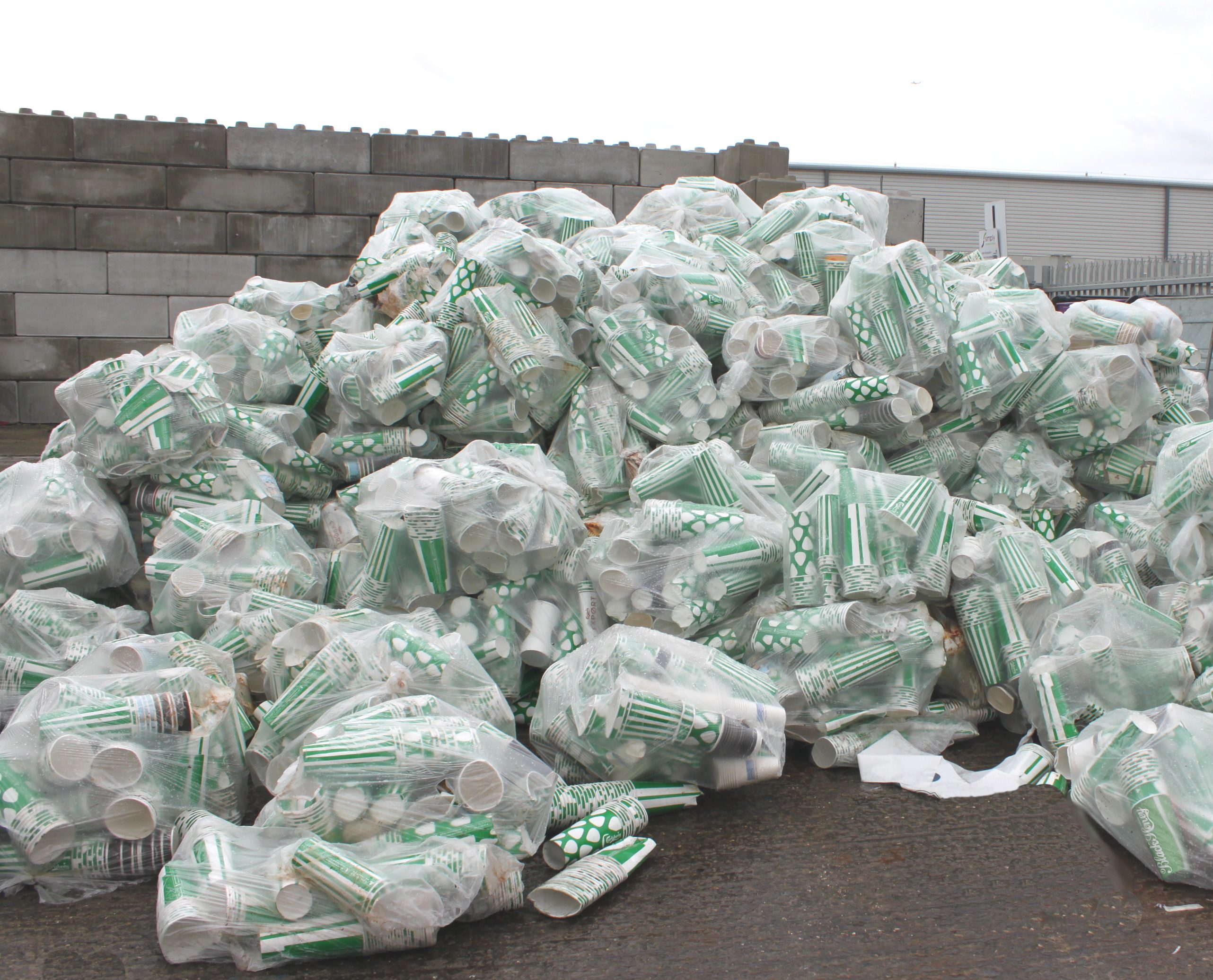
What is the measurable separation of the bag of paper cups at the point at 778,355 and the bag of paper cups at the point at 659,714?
125 centimetres

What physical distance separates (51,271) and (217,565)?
16.7ft

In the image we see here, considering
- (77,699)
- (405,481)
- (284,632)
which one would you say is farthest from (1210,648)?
(77,699)

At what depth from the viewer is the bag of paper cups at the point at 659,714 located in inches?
89.6

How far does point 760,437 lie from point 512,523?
109 centimetres

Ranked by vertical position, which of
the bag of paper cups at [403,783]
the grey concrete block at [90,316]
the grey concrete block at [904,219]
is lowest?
the bag of paper cups at [403,783]

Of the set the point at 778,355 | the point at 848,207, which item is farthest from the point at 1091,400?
the point at 848,207

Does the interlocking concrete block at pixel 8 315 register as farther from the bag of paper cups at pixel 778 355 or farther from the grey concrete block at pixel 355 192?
the bag of paper cups at pixel 778 355

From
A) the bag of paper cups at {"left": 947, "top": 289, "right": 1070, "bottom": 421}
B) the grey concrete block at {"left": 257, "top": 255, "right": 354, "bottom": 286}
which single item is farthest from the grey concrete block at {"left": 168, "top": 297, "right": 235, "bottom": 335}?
the bag of paper cups at {"left": 947, "top": 289, "right": 1070, "bottom": 421}

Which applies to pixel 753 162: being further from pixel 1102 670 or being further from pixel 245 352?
pixel 1102 670

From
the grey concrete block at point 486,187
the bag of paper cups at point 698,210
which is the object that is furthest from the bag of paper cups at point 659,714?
the grey concrete block at point 486,187

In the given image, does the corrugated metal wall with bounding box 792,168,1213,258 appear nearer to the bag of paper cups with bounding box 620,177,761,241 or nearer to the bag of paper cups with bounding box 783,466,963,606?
the bag of paper cups with bounding box 620,177,761,241

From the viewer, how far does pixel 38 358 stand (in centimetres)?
701

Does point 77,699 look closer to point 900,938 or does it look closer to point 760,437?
point 900,938

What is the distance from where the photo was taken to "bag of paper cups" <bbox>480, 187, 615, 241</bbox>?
14.4ft
